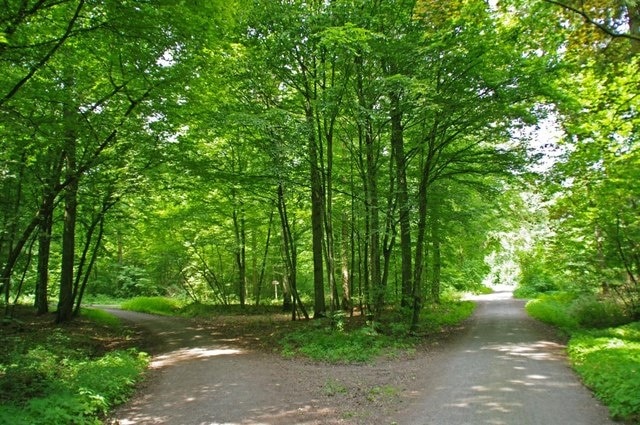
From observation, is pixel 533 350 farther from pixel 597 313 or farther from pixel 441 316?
pixel 441 316

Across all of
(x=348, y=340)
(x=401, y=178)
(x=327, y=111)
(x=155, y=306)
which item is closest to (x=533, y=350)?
(x=348, y=340)

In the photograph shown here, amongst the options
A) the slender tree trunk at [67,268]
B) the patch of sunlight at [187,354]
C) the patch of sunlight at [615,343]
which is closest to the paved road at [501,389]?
the patch of sunlight at [615,343]

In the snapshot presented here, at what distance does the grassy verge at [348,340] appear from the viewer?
1068 centimetres

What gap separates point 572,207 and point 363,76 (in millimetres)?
8463

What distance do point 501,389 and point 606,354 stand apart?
2.93 meters

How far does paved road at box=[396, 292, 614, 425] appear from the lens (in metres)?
6.08

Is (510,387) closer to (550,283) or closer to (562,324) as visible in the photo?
(562,324)

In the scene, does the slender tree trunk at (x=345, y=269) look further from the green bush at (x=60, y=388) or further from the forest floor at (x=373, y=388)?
the green bush at (x=60, y=388)

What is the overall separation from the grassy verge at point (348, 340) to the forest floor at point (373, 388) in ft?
1.43

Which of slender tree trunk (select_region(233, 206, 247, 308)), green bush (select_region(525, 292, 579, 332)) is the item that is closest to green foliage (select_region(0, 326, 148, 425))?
slender tree trunk (select_region(233, 206, 247, 308))

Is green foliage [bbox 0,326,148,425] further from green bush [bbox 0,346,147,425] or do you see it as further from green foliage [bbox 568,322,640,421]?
green foliage [bbox 568,322,640,421]

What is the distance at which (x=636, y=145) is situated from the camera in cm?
1170

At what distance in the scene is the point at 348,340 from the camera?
11.6 metres

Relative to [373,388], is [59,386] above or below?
above
